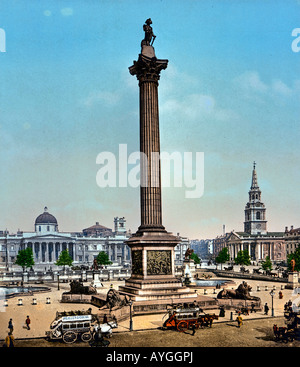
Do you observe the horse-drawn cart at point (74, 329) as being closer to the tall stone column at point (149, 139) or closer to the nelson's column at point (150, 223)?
the nelson's column at point (150, 223)

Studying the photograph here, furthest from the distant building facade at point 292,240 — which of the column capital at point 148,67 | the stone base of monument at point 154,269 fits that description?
the column capital at point 148,67

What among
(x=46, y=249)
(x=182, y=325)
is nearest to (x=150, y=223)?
(x=182, y=325)

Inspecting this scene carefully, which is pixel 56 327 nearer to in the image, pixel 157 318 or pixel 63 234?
pixel 157 318

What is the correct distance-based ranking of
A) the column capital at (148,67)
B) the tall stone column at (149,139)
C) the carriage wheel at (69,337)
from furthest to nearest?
the column capital at (148,67) < the tall stone column at (149,139) < the carriage wheel at (69,337)

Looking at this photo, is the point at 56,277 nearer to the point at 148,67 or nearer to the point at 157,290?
the point at 157,290

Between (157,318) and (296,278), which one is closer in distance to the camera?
(157,318)

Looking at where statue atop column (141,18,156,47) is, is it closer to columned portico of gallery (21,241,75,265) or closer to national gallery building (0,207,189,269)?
national gallery building (0,207,189,269)
